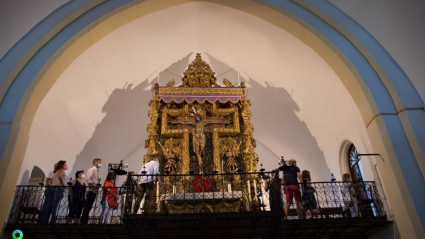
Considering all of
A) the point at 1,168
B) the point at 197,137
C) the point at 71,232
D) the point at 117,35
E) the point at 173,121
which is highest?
the point at 117,35

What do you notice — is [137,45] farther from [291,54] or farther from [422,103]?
[422,103]

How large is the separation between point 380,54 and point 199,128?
524 centimetres

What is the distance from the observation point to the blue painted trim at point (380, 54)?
27.9ft

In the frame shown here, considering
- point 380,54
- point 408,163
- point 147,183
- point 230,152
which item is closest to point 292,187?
point 408,163

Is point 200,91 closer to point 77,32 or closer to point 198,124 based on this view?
point 198,124

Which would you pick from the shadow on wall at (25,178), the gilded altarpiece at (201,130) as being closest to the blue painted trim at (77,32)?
the shadow on wall at (25,178)

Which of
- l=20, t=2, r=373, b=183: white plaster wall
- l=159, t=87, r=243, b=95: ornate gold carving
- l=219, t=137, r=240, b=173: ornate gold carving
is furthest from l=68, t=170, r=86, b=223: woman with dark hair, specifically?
l=159, t=87, r=243, b=95: ornate gold carving

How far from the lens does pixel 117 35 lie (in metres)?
11.5

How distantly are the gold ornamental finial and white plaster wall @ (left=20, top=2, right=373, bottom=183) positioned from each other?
1.19m

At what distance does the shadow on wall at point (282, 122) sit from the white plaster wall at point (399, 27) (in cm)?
427

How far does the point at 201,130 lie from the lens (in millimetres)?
10961

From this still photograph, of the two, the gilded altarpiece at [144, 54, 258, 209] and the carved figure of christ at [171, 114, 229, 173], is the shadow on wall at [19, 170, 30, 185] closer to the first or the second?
the gilded altarpiece at [144, 54, 258, 209]

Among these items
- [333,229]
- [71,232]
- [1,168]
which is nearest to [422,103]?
[333,229]

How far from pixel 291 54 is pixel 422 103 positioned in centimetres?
419
